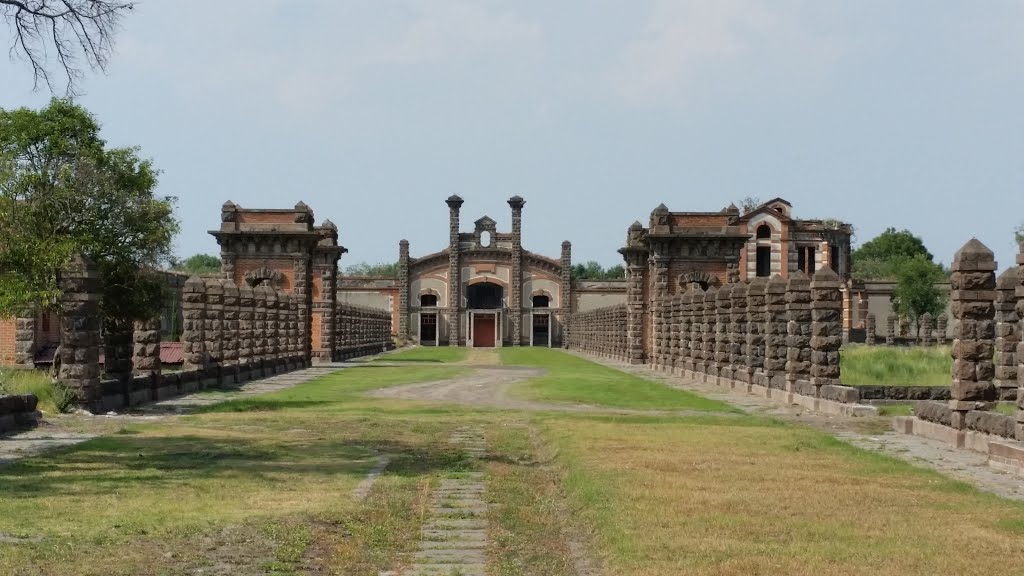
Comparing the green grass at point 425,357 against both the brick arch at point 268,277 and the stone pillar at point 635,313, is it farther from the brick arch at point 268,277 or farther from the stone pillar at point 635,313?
the stone pillar at point 635,313

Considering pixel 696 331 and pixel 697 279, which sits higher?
pixel 697 279

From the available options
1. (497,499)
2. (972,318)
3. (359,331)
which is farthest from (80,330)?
(359,331)

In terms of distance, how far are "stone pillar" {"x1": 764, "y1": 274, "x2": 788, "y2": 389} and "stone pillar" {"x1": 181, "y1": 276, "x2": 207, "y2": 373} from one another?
40.9 feet

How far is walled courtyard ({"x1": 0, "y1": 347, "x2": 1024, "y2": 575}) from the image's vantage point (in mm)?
6891

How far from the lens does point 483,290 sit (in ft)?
277

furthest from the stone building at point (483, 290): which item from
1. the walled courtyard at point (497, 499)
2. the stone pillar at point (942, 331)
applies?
the walled courtyard at point (497, 499)

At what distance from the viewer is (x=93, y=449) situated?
1227cm

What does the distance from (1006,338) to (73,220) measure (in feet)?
56.7

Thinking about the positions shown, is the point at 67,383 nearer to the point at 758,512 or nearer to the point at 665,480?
the point at 665,480

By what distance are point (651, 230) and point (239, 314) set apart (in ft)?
67.9

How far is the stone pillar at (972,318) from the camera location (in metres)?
13.9

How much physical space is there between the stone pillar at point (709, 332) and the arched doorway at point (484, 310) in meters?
50.7

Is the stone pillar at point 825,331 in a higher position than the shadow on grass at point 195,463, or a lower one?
higher

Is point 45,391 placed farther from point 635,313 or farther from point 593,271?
point 593,271
